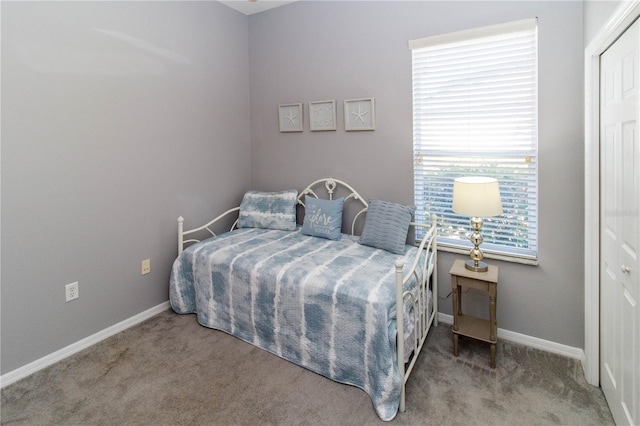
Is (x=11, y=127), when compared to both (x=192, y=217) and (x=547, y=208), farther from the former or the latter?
(x=547, y=208)

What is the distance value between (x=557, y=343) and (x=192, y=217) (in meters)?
2.99

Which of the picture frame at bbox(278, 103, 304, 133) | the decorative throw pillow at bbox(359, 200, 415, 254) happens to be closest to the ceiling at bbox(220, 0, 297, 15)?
the picture frame at bbox(278, 103, 304, 133)

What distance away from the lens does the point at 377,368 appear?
1955mm

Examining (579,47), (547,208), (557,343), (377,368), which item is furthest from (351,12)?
(557,343)

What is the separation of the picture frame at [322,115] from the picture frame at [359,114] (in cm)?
14

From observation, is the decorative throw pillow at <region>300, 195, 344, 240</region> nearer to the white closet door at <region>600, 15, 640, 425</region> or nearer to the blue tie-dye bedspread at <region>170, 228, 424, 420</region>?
the blue tie-dye bedspread at <region>170, 228, 424, 420</region>

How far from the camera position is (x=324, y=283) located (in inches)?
87.1

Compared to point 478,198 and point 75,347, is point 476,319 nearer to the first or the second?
point 478,198

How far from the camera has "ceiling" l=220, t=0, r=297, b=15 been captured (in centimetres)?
339

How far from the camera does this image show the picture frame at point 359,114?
120 inches

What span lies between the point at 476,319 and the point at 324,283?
1.16 m

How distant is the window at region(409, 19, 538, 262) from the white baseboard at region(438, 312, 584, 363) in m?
0.56

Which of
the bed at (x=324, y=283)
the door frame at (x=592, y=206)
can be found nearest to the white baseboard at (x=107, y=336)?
the door frame at (x=592, y=206)

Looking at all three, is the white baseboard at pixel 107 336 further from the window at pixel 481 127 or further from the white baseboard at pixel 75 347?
the window at pixel 481 127
